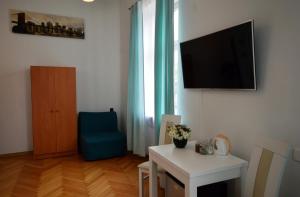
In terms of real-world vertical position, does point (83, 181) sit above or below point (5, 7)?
below

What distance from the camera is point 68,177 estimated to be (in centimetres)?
328

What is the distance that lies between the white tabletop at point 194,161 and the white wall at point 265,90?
29 cm

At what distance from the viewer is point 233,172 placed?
1806 millimetres

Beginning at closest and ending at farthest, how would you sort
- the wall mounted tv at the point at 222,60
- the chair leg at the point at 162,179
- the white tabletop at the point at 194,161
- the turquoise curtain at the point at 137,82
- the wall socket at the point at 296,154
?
the wall socket at the point at 296,154
the white tabletop at the point at 194,161
the wall mounted tv at the point at 222,60
the chair leg at the point at 162,179
the turquoise curtain at the point at 137,82

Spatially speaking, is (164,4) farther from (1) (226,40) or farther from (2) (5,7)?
(2) (5,7)

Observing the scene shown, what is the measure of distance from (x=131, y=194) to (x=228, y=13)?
7.74 feet

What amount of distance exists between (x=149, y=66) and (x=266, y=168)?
2.64 metres

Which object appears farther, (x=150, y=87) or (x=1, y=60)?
(x=1, y=60)

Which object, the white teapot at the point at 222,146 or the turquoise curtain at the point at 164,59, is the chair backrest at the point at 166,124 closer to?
the turquoise curtain at the point at 164,59

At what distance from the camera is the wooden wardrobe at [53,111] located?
396 cm

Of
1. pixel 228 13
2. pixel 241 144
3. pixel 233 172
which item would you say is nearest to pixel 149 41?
pixel 228 13

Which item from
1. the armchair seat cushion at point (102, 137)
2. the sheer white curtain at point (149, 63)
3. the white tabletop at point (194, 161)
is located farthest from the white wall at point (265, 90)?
the armchair seat cushion at point (102, 137)

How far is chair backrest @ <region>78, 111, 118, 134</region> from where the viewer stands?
4355 millimetres

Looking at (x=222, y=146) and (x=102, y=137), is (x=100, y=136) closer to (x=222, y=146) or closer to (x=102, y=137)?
(x=102, y=137)
